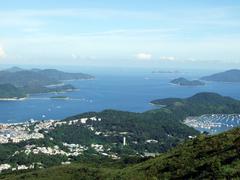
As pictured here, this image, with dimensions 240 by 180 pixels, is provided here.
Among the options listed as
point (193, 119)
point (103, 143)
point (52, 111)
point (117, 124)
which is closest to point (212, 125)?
point (193, 119)

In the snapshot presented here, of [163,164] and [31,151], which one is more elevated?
[163,164]

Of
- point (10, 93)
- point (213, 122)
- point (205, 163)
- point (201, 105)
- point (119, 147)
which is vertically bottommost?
point (213, 122)

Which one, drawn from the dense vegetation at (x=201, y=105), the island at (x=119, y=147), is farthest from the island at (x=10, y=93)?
the island at (x=119, y=147)

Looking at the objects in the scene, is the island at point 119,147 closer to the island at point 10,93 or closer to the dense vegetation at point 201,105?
the dense vegetation at point 201,105

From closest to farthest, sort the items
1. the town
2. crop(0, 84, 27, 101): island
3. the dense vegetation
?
the town → the dense vegetation → crop(0, 84, 27, 101): island

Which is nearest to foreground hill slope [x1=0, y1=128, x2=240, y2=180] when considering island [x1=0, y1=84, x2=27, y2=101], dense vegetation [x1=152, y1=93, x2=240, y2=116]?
dense vegetation [x1=152, y1=93, x2=240, y2=116]

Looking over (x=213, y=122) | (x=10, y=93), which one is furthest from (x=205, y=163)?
(x=10, y=93)

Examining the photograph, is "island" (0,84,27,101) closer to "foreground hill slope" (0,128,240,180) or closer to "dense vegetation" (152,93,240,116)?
"dense vegetation" (152,93,240,116)

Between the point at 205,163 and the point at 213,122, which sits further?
the point at 213,122

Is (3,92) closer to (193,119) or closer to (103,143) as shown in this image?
(193,119)

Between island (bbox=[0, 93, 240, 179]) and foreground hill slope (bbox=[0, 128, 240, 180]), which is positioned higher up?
foreground hill slope (bbox=[0, 128, 240, 180])

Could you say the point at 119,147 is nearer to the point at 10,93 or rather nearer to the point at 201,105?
the point at 201,105
